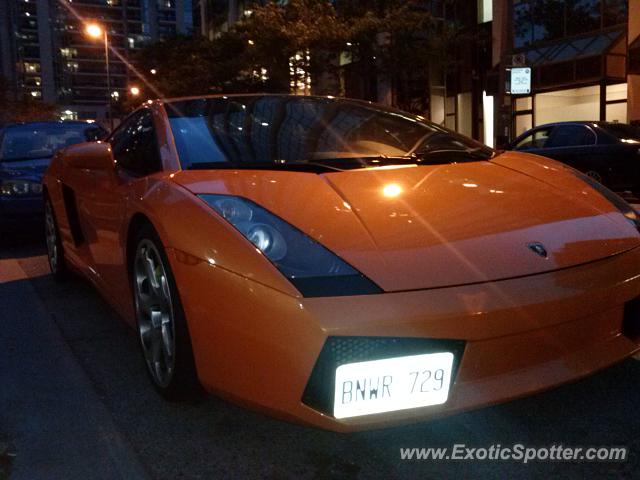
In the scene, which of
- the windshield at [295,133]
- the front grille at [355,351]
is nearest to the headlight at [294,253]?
the front grille at [355,351]

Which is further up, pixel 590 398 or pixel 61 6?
pixel 61 6

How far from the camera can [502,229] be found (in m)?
2.21

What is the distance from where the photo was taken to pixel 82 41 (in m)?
134

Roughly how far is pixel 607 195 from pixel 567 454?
1165 millimetres

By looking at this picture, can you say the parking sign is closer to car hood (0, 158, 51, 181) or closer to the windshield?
car hood (0, 158, 51, 181)

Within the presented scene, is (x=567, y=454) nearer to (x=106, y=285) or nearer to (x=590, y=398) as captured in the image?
(x=590, y=398)

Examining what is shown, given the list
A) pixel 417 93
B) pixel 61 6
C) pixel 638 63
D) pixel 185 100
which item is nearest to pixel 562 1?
pixel 638 63

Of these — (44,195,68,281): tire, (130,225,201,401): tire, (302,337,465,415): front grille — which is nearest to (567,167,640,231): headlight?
(302,337,465,415): front grille

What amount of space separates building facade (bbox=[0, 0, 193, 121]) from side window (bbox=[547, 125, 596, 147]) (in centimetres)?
12594

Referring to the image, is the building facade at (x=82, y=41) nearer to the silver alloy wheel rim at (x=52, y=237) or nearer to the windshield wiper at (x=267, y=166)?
the silver alloy wheel rim at (x=52, y=237)

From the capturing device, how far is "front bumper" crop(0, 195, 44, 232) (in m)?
6.54

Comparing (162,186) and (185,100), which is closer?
(162,186)

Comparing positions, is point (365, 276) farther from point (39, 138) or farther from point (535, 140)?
point (535, 140)

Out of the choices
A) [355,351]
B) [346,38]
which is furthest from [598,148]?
[346,38]
